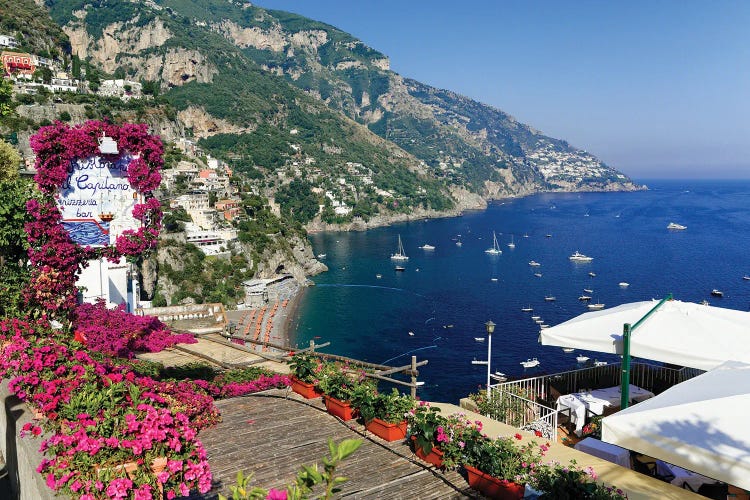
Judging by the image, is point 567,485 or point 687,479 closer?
point 567,485

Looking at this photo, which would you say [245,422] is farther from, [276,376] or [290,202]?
[290,202]

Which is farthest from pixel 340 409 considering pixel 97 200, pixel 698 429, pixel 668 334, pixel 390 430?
pixel 97 200

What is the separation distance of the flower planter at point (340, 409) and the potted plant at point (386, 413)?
14.8 inches

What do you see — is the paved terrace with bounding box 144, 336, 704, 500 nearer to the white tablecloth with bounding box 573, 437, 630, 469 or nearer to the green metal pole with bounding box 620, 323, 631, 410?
the white tablecloth with bounding box 573, 437, 630, 469

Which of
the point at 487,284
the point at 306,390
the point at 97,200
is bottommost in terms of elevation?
the point at 487,284

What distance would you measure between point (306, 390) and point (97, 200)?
5239 millimetres

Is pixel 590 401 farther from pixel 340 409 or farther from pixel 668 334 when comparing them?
pixel 340 409

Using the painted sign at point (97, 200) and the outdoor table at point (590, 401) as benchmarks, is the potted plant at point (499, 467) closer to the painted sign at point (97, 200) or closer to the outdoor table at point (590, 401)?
the outdoor table at point (590, 401)

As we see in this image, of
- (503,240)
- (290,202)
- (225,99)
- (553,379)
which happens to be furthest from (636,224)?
(553,379)

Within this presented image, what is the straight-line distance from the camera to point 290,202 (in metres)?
113

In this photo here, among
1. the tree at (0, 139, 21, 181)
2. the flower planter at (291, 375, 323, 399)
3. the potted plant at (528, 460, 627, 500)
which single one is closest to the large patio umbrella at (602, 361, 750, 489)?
the potted plant at (528, 460, 627, 500)

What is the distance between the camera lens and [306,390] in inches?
318

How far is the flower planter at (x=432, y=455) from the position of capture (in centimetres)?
546

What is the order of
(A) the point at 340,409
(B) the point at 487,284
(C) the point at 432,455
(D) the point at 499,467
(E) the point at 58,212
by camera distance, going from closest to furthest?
(D) the point at 499,467
(C) the point at 432,455
(A) the point at 340,409
(E) the point at 58,212
(B) the point at 487,284
